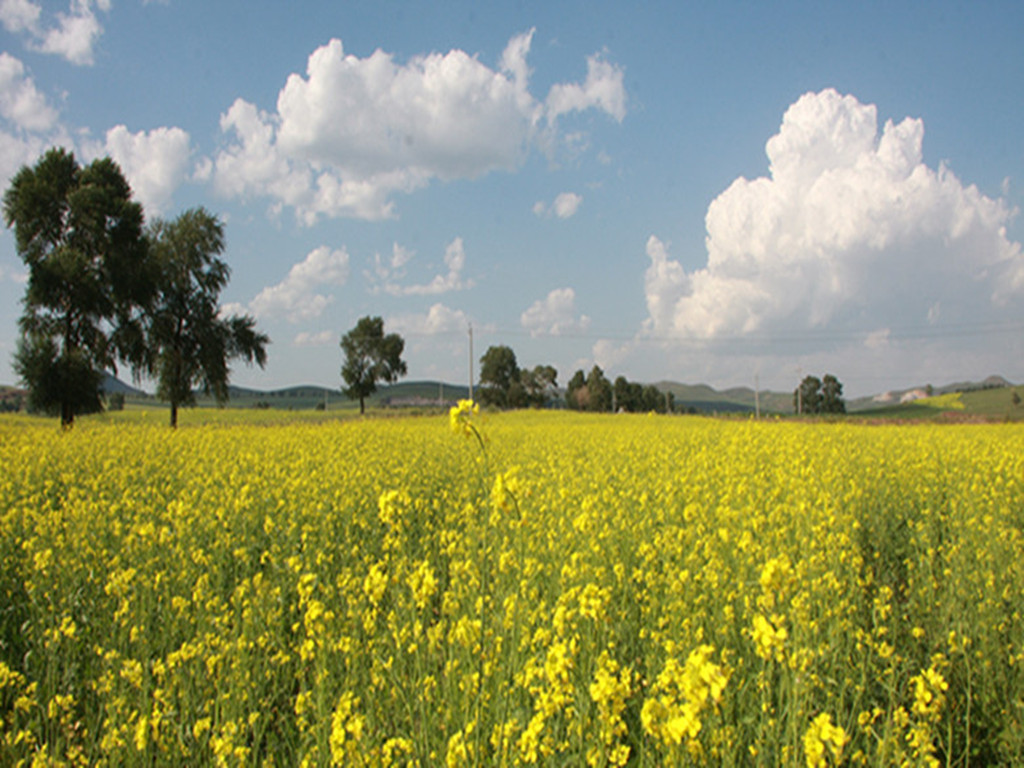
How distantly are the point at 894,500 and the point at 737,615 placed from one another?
4.45 meters

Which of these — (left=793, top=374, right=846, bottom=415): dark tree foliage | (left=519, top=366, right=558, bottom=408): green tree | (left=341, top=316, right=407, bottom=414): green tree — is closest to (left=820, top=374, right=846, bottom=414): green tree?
(left=793, top=374, right=846, bottom=415): dark tree foliage

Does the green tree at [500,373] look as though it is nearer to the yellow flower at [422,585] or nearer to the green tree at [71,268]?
the green tree at [71,268]

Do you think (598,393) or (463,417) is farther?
(598,393)

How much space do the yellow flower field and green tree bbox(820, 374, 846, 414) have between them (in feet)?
308

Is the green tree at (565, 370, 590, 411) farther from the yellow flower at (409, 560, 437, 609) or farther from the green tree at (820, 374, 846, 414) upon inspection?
the yellow flower at (409, 560, 437, 609)

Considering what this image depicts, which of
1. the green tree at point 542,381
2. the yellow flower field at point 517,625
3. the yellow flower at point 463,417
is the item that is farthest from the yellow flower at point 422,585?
the green tree at point 542,381

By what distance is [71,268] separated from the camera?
21312mm

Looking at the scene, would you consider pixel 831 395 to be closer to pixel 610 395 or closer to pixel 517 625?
pixel 610 395

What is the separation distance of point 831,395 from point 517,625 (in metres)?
104

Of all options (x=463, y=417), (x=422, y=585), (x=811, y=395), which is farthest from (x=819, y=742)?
(x=811, y=395)

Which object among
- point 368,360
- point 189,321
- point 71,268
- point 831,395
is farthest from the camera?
point 831,395

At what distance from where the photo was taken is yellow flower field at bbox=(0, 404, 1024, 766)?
2139mm

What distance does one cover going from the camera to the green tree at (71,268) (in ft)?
71.3

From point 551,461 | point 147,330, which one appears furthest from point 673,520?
point 147,330
